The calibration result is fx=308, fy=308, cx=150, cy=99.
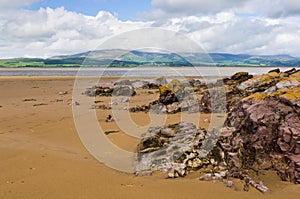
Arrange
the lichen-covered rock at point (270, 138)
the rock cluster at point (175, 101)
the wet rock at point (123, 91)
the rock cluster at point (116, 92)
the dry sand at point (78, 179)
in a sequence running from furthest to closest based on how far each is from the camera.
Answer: the rock cluster at point (116, 92) → the wet rock at point (123, 91) → the rock cluster at point (175, 101) → the lichen-covered rock at point (270, 138) → the dry sand at point (78, 179)

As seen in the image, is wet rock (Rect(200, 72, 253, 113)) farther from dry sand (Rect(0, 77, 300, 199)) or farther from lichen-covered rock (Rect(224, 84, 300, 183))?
lichen-covered rock (Rect(224, 84, 300, 183))

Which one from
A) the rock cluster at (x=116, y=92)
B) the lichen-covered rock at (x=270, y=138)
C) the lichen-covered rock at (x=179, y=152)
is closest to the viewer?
the lichen-covered rock at (x=270, y=138)

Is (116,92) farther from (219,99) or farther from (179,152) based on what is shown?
(179,152)

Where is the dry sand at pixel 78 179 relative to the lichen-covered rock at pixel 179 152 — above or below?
below

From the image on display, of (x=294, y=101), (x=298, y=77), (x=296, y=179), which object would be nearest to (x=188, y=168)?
(x=296, y=179)

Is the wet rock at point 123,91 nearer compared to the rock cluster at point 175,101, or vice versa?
the rock cluster at point 175,101

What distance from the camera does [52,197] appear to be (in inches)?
238

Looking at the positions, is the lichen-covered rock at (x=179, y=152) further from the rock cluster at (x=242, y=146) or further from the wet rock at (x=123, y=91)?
the wet rock at (x=123, y=91)

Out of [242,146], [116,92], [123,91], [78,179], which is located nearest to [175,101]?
[242,146]

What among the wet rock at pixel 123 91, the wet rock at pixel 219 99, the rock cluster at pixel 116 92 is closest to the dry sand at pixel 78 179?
the wet rock at pixel 219 99

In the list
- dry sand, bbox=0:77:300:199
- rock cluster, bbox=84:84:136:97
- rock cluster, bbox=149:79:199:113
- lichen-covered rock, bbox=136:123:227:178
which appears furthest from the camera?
→ rock cluster, bbox=84:84:136:97

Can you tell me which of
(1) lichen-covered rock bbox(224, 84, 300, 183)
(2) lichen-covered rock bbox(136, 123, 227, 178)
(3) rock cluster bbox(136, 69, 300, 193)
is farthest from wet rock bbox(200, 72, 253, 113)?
(1) lichen-covered rock bbox(224, 84, 300, 183)

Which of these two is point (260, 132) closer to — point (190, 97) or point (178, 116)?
point (178, 116)

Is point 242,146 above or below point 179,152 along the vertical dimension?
above
